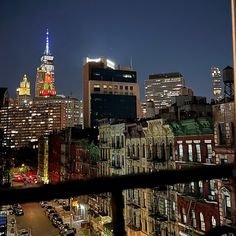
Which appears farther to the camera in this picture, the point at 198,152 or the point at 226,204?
the point at 198,152

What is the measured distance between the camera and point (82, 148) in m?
49.6

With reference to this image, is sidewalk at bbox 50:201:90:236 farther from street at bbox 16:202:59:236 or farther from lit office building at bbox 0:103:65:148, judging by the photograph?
lit office building at bbox 0:103:65:148

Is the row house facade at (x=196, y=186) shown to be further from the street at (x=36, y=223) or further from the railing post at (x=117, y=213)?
the street at (x=36, y=223)

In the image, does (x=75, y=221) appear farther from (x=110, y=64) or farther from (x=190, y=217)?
(x=110, y=64)

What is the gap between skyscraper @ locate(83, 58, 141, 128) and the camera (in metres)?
152

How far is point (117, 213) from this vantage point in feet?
7.77

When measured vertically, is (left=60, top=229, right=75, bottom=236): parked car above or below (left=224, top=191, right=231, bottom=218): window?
below

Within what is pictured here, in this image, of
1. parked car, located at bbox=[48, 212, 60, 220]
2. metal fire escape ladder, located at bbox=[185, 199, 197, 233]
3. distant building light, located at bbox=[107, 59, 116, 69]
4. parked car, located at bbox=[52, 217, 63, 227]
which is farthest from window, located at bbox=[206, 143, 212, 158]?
distant building light, located at bbox=[107, 59, 116, 69]

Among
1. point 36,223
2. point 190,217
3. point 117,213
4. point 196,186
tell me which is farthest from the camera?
point 36,223

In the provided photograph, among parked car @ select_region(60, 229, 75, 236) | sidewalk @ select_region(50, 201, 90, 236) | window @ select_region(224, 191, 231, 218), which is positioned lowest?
sidewalk @ select_region(50, 201, 90, 236)

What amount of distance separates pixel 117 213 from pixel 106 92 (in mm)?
151801

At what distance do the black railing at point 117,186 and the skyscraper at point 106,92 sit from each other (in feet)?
478

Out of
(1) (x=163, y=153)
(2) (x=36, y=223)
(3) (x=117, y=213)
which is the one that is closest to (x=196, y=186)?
(1) (x=163, y=153)

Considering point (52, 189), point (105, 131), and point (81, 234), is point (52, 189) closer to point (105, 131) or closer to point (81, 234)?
point (105, 131)
